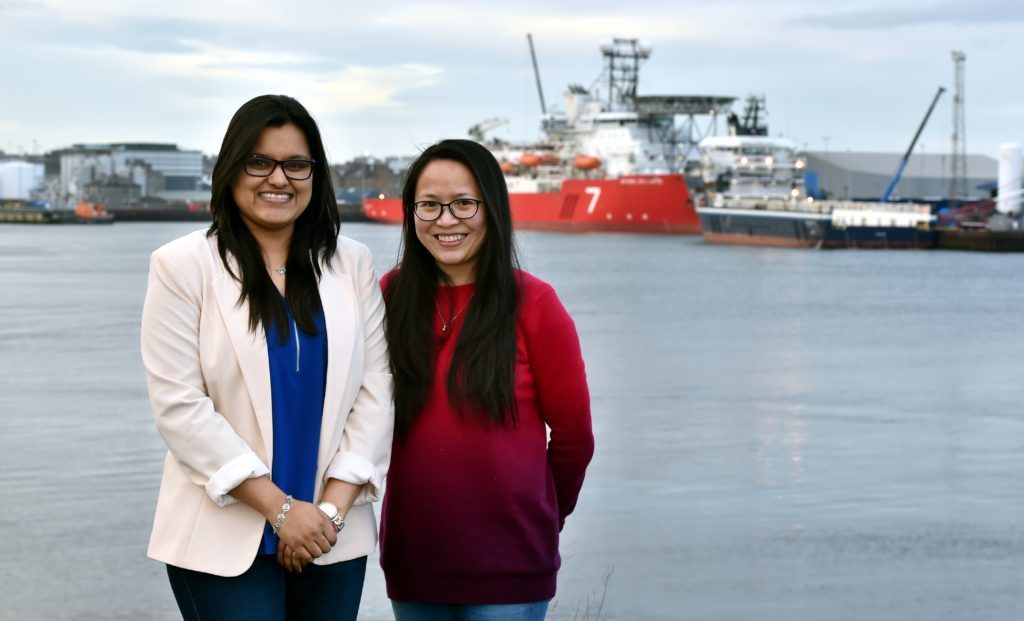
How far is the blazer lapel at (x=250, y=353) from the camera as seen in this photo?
2.48 m

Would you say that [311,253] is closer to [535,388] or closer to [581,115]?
[535,388]

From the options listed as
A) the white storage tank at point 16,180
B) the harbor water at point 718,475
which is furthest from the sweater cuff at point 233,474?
the white storage tank at point 16,180

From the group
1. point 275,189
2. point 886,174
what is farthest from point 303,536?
point 886,174

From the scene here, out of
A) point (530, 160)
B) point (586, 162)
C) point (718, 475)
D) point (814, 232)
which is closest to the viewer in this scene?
point (718, 475)

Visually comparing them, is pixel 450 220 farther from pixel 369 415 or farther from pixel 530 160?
pixel 530 160

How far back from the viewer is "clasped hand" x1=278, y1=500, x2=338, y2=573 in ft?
8.05

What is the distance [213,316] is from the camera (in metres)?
2.50

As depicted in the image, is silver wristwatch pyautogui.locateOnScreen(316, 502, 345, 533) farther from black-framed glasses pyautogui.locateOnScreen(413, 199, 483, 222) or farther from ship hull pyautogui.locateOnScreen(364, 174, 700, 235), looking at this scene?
ship hull pyautogui.locateOnScreen(364, 174, 700, 235)

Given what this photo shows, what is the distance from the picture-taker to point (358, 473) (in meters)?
2.54

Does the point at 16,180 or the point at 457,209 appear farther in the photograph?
the point at 16,180

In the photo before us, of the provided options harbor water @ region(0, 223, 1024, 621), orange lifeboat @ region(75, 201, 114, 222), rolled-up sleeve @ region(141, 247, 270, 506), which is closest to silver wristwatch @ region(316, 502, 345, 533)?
rolled-up sleeve @ region(141, 247, 270, 506)

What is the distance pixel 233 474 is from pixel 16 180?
151284mm

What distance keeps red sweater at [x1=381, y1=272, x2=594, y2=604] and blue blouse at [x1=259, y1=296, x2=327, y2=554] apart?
204mm

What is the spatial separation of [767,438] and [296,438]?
9.43 meters
